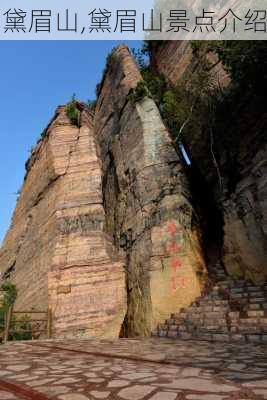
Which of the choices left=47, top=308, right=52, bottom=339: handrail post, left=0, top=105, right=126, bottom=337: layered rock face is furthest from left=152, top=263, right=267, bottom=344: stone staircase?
left=47, top=308, right=52, bottom=339: handrail post

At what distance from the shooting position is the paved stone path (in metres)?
3.24

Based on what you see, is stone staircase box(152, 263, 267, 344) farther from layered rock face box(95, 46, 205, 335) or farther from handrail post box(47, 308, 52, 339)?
handrail post box(47, 308, 52, 339)

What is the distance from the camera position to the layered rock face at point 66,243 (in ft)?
35.1

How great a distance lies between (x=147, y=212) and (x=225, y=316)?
4.46m

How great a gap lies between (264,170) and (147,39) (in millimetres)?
13797

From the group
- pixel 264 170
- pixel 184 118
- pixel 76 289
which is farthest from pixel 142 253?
pixel 184 118

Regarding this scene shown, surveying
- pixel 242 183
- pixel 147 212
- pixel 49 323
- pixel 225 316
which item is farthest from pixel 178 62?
pixel 49 323

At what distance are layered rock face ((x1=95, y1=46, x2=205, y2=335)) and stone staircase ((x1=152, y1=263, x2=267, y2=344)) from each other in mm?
570

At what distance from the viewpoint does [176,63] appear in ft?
57.9

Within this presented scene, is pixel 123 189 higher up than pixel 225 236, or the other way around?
pixel 123 189

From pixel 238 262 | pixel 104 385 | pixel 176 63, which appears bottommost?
pixel 104 385

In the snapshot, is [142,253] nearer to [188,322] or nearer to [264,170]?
[188,322]

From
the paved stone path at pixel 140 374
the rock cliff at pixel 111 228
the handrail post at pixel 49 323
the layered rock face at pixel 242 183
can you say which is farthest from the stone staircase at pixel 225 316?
the handrail post at pixel 49 323

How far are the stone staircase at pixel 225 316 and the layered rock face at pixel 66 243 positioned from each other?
2233 mm
